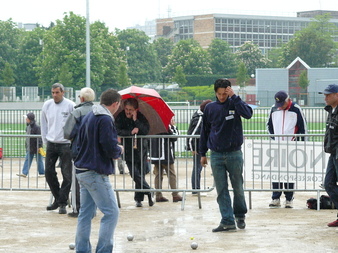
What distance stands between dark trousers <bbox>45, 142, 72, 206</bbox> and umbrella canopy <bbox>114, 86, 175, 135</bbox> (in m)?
1.16

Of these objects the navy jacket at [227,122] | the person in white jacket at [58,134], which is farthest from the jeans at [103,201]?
the person in white jacket at [58,134]

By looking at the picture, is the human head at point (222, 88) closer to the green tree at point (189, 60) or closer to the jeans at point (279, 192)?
the jeans at point (279, 192)

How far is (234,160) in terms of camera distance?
8875 millimetres

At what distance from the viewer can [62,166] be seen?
10625mm

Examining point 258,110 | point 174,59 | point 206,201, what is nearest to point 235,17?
point 174,59

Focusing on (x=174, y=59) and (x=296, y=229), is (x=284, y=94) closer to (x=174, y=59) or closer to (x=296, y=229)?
(x=296, y=229)

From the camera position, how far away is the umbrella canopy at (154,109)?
11.2 meters

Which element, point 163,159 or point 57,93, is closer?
point 57,93

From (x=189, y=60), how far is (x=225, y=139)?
102 m

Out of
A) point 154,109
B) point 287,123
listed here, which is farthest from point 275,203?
point 154,109

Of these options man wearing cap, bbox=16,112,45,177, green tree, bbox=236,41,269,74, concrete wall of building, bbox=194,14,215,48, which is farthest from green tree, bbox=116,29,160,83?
man wearing cap, bbox=16,112,45,177

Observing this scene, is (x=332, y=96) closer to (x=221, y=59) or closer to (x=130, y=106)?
(x=130, y=106)

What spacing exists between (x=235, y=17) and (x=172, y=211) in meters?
148

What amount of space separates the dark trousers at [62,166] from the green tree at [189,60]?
323 ft
